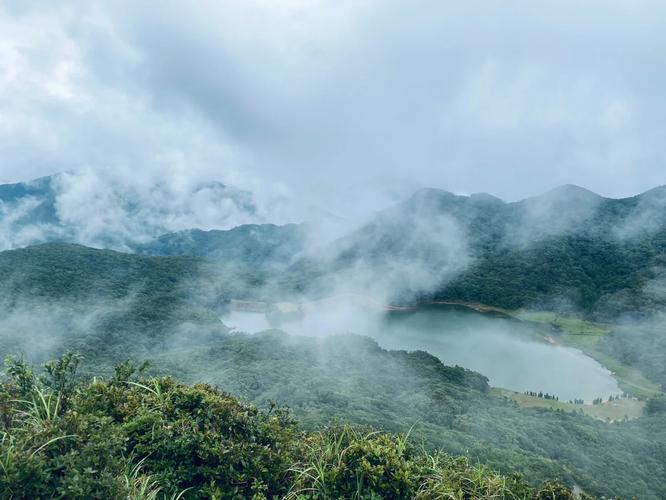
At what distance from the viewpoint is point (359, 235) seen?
145000 mm

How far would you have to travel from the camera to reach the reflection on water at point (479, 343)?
2109 inches

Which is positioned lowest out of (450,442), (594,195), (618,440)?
(618,440)

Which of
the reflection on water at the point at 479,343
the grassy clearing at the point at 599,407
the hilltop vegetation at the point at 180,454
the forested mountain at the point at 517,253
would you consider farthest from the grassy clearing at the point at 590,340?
the hilltop vegetation at the point at 180,454

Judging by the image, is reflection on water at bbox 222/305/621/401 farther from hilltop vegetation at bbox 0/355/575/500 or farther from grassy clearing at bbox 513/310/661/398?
hilltop vegetation at bbox 0/355/575/500

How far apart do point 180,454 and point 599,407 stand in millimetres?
53905

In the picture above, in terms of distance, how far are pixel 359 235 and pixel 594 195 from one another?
77.4m

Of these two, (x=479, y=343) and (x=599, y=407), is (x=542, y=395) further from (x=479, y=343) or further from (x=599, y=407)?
(x=479, y=343)

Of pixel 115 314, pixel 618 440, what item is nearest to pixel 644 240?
pixel 618 440

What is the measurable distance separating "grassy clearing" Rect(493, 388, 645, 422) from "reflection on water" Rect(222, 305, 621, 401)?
2.59 m

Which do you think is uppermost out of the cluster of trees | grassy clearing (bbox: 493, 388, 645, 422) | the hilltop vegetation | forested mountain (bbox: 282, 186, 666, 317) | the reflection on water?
forested mountain (bbox: 282, 186, 666, 317)

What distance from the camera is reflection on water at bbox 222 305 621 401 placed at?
5356 centimetres

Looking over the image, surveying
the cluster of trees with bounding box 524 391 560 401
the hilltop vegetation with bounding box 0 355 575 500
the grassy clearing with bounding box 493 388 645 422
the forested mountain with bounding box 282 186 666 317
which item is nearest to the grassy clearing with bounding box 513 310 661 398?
the grassy clearing with bounding box 493 388 645 422

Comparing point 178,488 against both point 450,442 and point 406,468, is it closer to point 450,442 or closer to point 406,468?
point 406,468

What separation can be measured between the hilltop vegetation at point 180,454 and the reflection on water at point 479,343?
53.1 m
